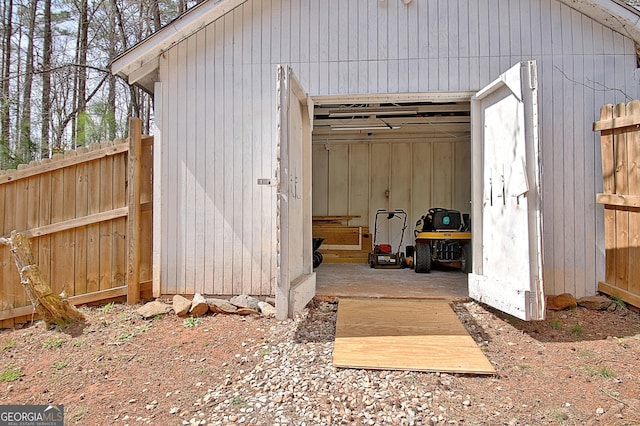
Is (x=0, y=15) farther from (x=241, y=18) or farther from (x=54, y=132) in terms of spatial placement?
(x=241, y=18)

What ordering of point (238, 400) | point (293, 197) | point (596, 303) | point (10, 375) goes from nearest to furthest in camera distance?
point (238, 400)
point (10, 375)
point (293, 197)
point (596, 303)

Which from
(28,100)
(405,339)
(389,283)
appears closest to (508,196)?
(405,339)

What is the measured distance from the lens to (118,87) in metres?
11.7

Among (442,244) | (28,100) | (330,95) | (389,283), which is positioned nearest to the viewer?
(330,95)

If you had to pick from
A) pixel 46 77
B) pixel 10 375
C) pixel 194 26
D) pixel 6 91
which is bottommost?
pixel 10 375

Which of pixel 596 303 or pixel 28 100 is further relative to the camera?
pixel 28 100

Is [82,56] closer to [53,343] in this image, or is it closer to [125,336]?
[53,343]

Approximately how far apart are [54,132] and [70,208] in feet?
26.0

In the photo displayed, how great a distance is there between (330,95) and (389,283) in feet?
8.43

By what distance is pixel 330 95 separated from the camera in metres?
4.39

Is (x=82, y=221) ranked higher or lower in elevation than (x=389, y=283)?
higher

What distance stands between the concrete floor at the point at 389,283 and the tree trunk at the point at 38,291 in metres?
2.71

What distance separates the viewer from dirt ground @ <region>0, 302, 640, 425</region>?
2428 millimetres

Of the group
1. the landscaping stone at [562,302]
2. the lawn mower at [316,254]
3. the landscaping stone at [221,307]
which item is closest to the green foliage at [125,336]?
the landscaping stone at [221,307]
